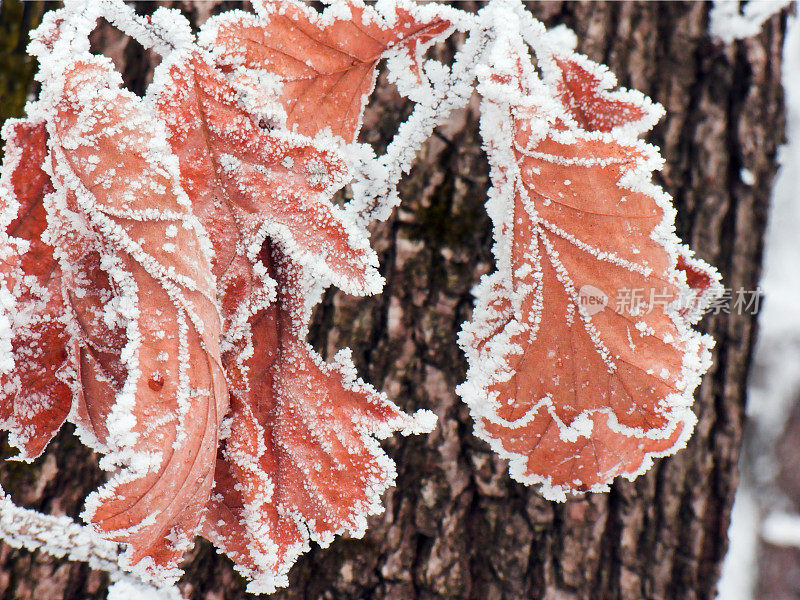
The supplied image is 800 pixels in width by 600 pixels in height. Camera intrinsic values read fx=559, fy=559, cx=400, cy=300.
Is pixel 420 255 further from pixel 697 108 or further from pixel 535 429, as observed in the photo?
Answer: pixel 697 108

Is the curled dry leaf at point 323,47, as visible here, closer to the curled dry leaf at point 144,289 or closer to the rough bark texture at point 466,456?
the curled dry leaf at point 144,289

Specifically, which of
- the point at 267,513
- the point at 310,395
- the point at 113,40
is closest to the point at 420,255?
the point at 310,395

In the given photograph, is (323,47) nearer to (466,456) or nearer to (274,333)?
(274,333)

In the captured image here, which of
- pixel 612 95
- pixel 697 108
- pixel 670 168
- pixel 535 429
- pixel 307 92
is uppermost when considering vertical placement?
pixel 697 108

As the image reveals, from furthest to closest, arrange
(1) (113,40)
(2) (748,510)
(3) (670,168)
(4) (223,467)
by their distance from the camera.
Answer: (2) (748,510), (3) (670,168), (1) (113,40), (4) (223,467)

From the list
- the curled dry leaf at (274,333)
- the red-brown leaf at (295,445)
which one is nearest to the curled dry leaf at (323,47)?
the curled dry leaf at (274,333)

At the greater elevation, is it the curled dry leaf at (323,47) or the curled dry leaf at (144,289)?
the curled dry leaf at (323,47)

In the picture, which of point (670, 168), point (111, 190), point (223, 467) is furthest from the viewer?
point (670, 168)
